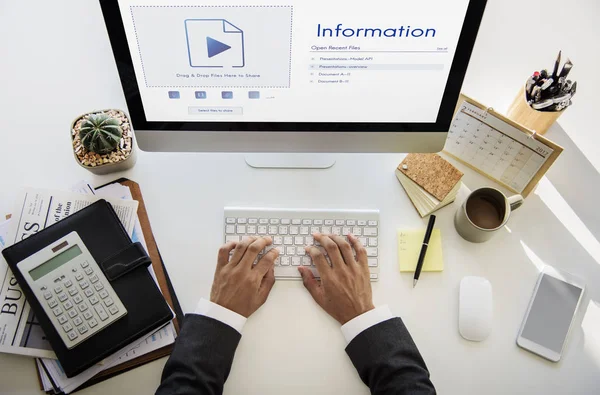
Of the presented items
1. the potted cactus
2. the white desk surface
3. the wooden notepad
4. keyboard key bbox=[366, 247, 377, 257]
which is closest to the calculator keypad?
the white desk surface

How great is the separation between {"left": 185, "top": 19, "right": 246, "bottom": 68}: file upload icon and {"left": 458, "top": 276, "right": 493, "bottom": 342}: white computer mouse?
594 mm

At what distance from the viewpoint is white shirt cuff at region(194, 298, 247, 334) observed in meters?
0.81

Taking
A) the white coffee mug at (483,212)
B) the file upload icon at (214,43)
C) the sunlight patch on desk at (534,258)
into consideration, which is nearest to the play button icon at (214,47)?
the file upload icon at (214,43)

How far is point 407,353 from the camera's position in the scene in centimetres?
78

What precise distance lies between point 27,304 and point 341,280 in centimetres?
58

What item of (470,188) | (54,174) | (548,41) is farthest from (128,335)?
(548,41)

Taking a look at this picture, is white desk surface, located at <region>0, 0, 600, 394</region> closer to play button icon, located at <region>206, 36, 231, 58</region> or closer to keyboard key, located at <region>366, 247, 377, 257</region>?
keyboard key, located at <region>366, 247, 377, 257</region>

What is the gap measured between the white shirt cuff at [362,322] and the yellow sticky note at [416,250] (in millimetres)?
107

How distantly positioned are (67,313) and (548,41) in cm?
121

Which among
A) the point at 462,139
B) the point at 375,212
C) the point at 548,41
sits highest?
the point at 548,41

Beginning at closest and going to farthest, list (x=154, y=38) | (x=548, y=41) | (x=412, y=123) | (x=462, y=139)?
1. (x=154, y=38)
2. (x=412, y=123)
3. (x=462, y=139)
4. (x=548, y=41)

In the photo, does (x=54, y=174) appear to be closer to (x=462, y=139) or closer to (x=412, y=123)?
(x=412, y=123)

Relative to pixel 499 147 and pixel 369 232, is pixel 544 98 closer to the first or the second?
pixel 499 147

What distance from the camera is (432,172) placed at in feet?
3.06
